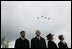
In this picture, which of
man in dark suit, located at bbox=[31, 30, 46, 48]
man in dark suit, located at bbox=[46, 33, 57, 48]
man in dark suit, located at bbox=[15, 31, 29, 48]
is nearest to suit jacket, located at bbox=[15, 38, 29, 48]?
man in dark suit, located at bbox=[15, 31, 29, 48]

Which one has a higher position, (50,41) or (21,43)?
(50,41)

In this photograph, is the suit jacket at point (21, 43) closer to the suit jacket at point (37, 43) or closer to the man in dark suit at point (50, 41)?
the suit jacket at point (37, 43)

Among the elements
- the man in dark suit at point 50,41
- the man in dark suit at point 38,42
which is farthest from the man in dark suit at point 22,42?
the man in dark suit at point 50,41

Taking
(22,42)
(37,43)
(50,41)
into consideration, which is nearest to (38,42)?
(37,43)

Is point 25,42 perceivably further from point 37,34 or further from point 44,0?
point 44,0

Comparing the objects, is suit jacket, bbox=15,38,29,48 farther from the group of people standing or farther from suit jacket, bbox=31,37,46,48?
suit jacket, bbox=31,37,46,48

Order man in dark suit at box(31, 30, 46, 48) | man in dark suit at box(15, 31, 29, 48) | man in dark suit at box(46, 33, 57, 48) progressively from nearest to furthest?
man in dark suit at box(15, 31, 29, 48), man in dark suit at box(31, 30, 46, 48), man in dark suit at box(46, 33, 57, 48)

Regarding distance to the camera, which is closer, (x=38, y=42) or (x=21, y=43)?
(x=21, y=43)

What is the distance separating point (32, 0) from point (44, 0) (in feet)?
2.65

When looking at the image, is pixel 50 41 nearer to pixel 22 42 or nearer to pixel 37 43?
pixel 37 43

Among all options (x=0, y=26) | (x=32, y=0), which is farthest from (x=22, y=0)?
(x=0, y=26)

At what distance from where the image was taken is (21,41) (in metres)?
13.9

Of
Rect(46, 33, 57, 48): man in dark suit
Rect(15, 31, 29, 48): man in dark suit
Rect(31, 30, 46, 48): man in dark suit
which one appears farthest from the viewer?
Rect(46, 33, 57, 48): man in dark suit

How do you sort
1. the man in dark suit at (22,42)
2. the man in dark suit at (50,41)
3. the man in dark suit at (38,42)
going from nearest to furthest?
1. the man in dark suit at (22,42)
2. the man in dark suit at (38,42)
3. the man in dark suit at (50,41)
